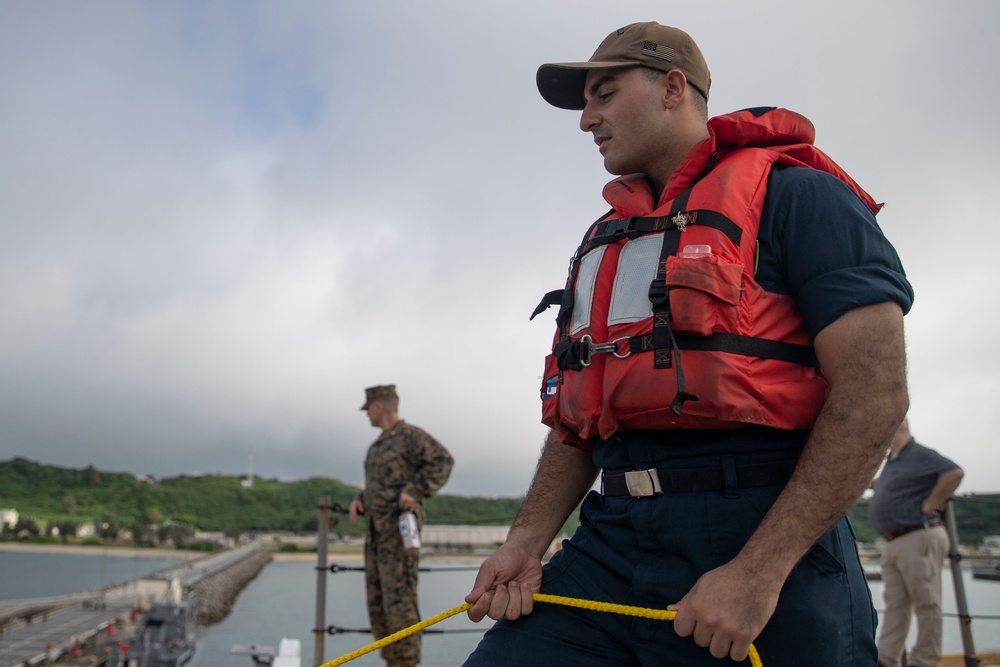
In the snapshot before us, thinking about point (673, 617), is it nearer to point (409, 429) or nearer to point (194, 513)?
point (409, 429)

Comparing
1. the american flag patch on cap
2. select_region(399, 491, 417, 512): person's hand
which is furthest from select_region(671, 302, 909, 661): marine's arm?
select_region(399, 491, 417, 512): person's hand

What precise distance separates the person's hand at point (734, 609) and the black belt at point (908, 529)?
488 centimetres

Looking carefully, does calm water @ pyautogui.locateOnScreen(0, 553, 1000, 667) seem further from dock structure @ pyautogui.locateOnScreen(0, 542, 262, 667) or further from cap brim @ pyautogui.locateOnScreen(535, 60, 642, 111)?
dock structure @ pyautogui.locateOnScreen(0, 542, 262, 667)

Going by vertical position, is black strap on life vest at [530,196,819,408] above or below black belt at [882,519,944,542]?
above

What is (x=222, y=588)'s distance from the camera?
6034cm

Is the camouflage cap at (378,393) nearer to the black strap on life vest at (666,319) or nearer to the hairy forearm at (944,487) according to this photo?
the hairy forearm at (944,487)

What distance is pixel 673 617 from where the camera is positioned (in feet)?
4.27

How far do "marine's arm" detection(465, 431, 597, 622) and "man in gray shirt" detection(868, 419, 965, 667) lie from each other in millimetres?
4185

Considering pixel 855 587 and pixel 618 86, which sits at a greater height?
pixel 618 86

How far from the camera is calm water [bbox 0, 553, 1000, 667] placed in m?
16.9

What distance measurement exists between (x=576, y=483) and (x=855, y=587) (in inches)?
26.7

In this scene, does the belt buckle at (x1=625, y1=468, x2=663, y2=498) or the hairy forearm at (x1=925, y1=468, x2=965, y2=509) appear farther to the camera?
the hairy forearm at (x1=925, y1=468, x2=965, y2=509)

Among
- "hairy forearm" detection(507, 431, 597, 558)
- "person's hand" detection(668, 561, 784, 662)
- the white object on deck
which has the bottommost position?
the white object on deck

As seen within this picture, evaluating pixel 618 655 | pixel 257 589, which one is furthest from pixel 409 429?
pixel 257 589
